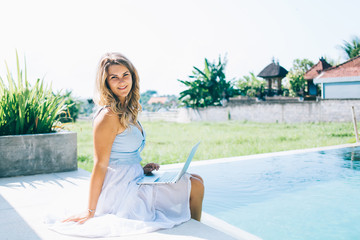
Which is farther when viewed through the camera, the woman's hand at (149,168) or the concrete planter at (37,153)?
the concrete planter at (37,153)

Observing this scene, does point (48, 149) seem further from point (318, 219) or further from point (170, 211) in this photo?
point (318, 219)

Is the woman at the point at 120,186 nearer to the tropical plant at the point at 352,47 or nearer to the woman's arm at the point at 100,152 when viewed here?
the woman's arm at the point at 100,152

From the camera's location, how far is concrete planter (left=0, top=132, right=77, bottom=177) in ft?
11.7

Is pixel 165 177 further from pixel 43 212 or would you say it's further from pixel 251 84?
pixel 251 84

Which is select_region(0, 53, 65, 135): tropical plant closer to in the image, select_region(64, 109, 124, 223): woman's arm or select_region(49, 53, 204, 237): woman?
select_region(49, 53, 204, 237): woman

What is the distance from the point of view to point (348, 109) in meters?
17.2

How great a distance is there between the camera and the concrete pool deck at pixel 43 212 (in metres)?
1.87

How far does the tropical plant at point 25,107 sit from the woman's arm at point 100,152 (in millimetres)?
2251

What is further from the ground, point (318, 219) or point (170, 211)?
point (170, 211)

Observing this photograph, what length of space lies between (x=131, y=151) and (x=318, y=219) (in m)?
2.09

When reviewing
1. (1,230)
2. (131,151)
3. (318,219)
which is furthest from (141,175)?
(318,219)

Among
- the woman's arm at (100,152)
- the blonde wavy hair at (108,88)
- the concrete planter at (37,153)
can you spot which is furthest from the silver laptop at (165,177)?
the concrete planter at (37,153)

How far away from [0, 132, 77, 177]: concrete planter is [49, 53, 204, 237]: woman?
6.19ft

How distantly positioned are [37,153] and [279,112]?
1819 centimetres
